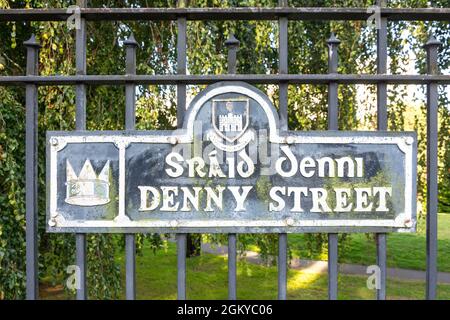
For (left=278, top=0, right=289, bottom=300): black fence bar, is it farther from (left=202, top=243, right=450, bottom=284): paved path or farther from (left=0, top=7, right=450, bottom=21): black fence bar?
(left=202, top=243, right=450, bottom=284): paved path

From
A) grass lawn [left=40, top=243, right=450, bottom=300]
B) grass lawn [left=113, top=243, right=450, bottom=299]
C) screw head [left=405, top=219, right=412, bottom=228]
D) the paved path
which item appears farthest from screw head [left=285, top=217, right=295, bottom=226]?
the paved path

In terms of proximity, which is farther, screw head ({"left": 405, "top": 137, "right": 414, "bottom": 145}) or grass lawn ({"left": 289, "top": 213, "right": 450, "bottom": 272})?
grass lawn ({"left": 289, "top": 213, "right": 450, "bottom": 272})

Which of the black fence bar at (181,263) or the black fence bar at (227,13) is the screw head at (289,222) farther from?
the black fence bar at (227,13)

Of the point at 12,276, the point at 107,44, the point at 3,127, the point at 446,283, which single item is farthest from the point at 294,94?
the point at 446,283

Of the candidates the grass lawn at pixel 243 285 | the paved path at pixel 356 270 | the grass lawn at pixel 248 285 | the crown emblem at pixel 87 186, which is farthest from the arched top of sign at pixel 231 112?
the paved path at pixel 356 270

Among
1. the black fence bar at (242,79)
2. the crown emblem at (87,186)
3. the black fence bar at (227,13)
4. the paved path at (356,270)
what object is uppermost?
the black fence bar at (227,13)

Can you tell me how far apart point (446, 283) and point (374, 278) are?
21.8 feet

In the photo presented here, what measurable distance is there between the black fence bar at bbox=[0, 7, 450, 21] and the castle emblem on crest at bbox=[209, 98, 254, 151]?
1.06ft

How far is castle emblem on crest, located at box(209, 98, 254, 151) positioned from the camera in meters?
1.35

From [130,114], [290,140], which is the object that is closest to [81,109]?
[130,114]

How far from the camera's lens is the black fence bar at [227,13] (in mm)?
1338

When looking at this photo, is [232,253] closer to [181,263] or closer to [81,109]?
[181,263]

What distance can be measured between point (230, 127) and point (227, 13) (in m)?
0.42

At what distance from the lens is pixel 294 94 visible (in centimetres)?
308
